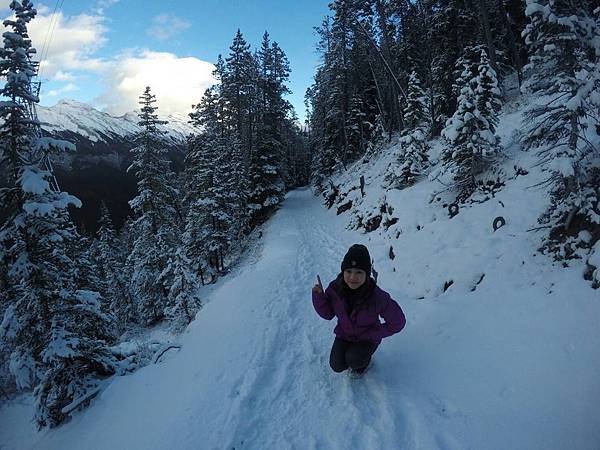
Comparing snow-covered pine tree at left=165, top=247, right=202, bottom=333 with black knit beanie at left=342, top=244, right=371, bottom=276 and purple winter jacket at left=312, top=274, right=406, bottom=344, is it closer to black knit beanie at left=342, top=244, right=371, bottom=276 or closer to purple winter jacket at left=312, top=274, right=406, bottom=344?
purple winter jacket at left=312, top=274, right=406, bottom=344

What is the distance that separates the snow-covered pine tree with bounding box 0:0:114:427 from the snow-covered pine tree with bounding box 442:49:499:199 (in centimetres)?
1182

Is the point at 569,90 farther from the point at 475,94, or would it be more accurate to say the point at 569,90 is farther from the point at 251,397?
the point at 251,397

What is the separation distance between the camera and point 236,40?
36.2 m

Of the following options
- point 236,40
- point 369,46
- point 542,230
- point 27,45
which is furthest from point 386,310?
point 236,40

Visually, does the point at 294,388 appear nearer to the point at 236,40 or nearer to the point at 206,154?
the point at 206,154

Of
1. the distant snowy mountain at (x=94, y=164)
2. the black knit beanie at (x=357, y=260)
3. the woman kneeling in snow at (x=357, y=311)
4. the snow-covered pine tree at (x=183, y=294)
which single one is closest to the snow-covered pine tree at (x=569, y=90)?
the woman kneeling in snow at (x=357, y=311)

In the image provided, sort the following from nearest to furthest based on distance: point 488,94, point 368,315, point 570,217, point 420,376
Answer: point 368,315 → point 420,376 → point 570,217 → point 488,94

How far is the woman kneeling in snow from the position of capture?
4.85 metres

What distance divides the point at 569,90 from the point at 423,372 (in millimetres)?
5983

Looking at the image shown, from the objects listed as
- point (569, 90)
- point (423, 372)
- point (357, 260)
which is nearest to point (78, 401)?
point (357, 260)

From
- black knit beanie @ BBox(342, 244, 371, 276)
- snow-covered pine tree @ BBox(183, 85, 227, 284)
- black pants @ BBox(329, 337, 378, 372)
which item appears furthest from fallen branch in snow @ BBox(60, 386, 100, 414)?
snow-covered pine tree @ BBox(183, 85, 227, 284)

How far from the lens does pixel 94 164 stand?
335ft

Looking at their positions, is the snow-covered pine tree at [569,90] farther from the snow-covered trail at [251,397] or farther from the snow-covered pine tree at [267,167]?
the snow-covered pine tree at [267,167]

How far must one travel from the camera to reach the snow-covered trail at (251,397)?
4375 mm
